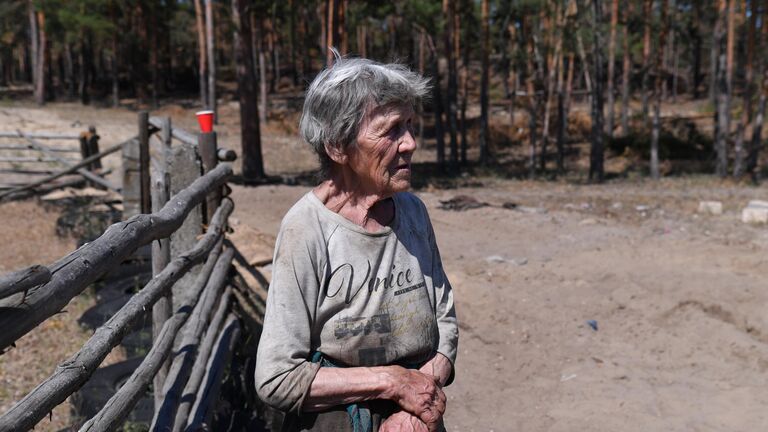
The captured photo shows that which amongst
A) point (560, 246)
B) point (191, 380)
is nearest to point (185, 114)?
point (560, 246)

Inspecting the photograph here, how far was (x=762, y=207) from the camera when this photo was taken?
38.6 feet

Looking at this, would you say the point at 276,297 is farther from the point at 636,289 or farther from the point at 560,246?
the point at 560,246

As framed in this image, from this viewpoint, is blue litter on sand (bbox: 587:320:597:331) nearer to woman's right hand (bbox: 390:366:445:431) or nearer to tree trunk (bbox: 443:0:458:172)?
woman's right hand (bbox: 390:366:445:431)

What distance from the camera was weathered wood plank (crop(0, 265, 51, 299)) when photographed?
1.50 metres

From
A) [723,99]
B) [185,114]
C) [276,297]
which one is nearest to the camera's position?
[276,297]

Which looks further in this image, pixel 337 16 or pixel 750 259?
pixel 337 16

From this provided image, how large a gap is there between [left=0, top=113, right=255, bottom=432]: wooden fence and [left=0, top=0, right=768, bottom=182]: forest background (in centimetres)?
359

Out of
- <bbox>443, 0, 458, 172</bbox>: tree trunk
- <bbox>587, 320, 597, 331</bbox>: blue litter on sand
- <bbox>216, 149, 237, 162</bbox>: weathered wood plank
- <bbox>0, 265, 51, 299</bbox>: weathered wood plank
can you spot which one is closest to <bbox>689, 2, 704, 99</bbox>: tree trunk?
<bbox>443, 0, 458, 172</bbox>: tree trunk

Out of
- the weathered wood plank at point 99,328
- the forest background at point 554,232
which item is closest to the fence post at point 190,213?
the forest background at point 554,232

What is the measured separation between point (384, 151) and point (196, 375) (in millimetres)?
2059

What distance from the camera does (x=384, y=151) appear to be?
6.80ft

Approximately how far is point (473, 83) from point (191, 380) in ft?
134

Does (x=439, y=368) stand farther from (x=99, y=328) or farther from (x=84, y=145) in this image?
(x=84, y=145)

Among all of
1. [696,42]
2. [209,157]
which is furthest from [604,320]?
[696,42]
